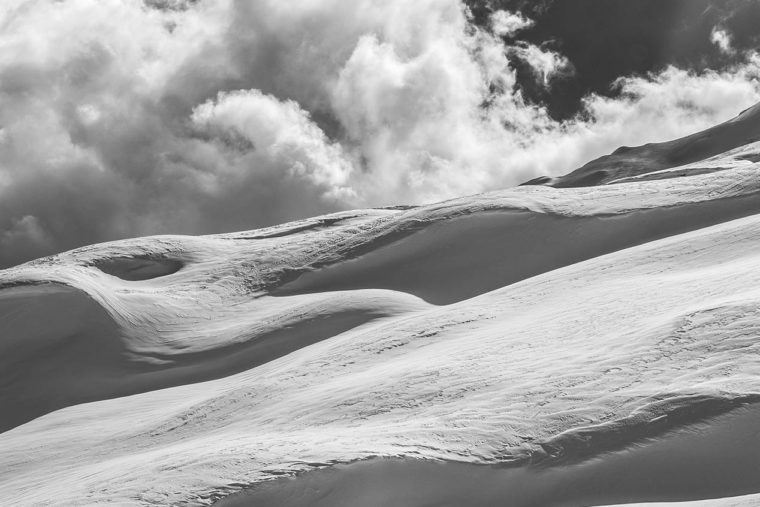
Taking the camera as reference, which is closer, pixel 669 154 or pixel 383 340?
pixel 383 340

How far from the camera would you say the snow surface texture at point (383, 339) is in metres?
12.8

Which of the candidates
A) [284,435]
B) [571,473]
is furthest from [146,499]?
[571,473]

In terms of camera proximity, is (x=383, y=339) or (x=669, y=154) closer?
(x=383, y=339)

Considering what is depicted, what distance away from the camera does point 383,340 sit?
20.1 metres

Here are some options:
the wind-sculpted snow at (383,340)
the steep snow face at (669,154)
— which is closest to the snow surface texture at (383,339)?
the wind-sculpted snow at (383,340)

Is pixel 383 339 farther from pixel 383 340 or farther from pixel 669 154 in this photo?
pixel 669 154

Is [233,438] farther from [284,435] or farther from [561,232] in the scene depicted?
[561,232]

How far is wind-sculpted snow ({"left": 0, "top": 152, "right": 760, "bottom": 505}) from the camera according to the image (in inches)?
502

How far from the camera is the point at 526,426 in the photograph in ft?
41.9

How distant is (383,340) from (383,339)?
79mm

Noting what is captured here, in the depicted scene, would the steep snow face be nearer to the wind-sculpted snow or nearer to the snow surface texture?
the snow surface texture

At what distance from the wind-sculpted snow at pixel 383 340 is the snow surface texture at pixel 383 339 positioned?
58 mm

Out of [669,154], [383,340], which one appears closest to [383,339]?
[383,340]

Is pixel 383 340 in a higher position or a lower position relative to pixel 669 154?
lower
